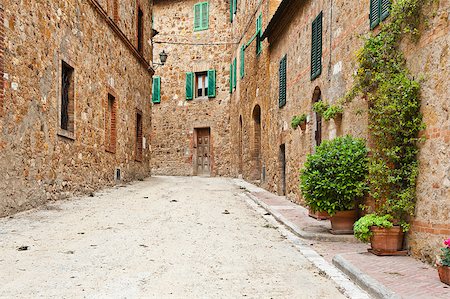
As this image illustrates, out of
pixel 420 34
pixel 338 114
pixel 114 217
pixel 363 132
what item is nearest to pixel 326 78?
pixel 338 114

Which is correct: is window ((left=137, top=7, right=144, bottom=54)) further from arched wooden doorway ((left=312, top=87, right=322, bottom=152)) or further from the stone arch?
arched wooden doorway ((left=312, top=87, right=322, bottom=152))

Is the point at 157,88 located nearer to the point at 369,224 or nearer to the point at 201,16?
the point at 201,16

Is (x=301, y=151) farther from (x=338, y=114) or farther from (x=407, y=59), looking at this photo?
(x=407, y=59)

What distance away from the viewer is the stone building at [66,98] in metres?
7.95

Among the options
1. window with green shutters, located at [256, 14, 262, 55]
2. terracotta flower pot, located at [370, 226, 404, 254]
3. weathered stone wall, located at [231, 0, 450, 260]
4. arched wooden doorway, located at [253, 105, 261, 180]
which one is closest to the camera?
weathered stone wall, located at [231, 0, 450, 260]

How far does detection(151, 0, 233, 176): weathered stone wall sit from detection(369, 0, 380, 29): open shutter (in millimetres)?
16825

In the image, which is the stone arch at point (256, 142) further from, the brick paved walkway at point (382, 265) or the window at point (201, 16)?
the brick paved walkway at point (382, 265)

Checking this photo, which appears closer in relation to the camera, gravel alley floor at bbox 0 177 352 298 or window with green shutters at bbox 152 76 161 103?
gravel alley floor at bbox 0 177 352 298

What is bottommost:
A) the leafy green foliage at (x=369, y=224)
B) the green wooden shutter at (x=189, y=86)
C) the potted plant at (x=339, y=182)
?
the leafy green foliage at (x=369, y=224)

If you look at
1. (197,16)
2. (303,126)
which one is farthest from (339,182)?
(197,16)

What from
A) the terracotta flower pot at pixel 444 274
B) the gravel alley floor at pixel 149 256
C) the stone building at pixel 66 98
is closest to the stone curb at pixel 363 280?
the gravel alley floor at pixel 149 256

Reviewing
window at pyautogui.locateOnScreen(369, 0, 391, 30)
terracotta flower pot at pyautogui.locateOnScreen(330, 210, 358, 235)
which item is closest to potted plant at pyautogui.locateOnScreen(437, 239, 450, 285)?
terracotta flower pot at pyautogui.locateOnScreen(330, 210, 358, 235)

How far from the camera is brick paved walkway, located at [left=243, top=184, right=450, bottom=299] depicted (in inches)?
158

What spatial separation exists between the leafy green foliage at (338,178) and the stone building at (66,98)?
525 cm
